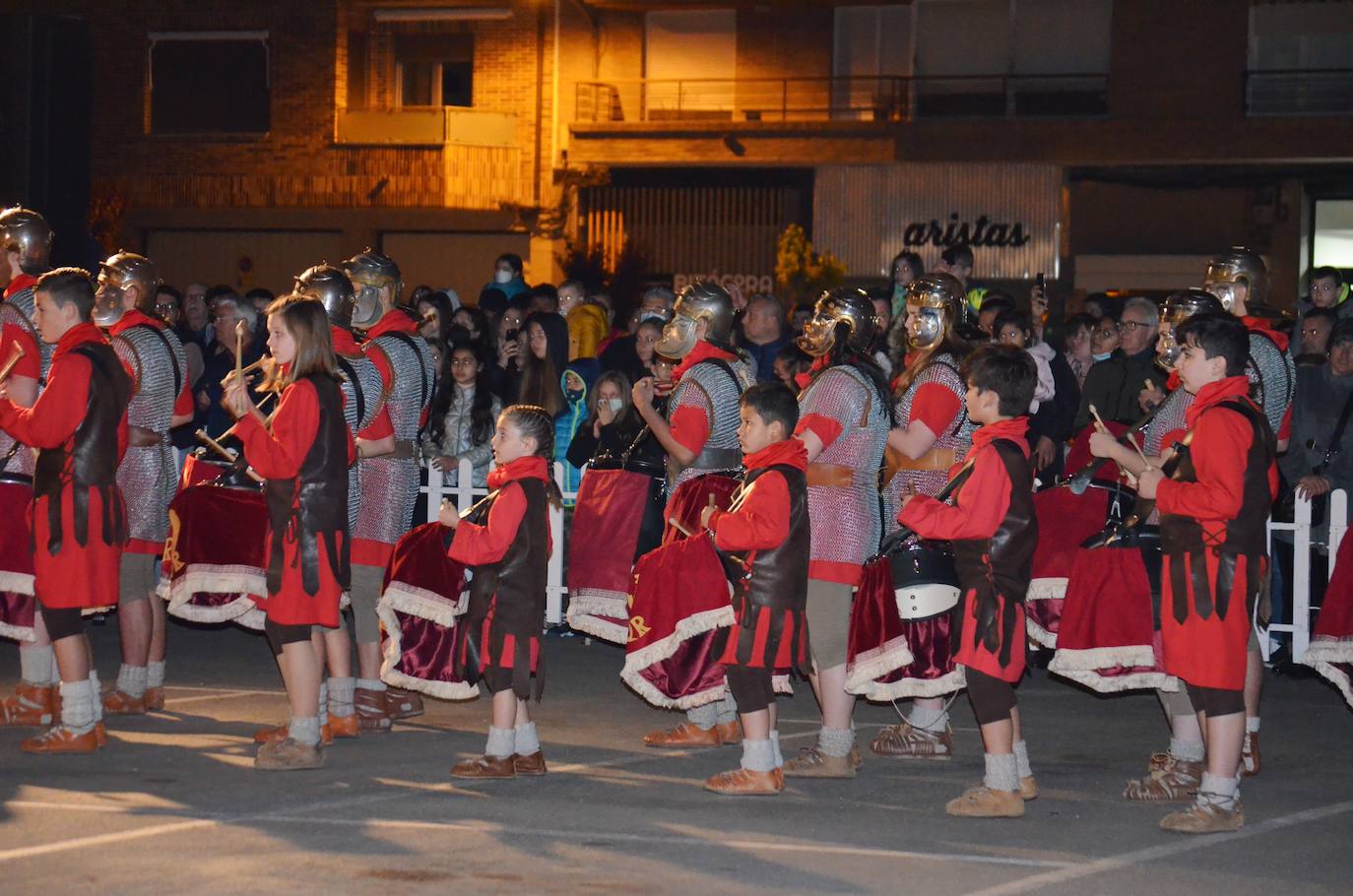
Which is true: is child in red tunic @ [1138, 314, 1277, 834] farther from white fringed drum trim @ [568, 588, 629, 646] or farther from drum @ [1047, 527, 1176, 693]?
white fringed drum trim @ [568, 588, 629, 646]

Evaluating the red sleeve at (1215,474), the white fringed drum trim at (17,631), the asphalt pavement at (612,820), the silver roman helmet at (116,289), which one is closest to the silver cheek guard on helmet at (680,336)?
the asphalt pavement at (612,820)

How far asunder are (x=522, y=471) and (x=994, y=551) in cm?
190

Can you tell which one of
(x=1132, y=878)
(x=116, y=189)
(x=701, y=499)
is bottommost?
(x=1132, y=878)

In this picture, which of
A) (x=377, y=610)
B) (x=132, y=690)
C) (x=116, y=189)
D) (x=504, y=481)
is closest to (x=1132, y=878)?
(x=504, y=481)

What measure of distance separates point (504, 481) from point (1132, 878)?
9.62 ft

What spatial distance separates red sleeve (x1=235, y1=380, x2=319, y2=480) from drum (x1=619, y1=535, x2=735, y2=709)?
148 centimetres

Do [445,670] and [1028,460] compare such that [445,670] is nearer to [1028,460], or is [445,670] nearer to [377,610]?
[377,610]

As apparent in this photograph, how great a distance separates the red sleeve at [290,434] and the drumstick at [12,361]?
1327mm

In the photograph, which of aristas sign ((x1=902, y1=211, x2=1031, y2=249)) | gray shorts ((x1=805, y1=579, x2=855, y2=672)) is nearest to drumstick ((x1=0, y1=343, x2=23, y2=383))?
gray shorts ((x1=805, y1=579, x2=855, y2=672))

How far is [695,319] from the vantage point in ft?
28.3

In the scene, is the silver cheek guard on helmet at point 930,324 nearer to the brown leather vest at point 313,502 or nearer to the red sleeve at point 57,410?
the brown leather vest at point 313,502

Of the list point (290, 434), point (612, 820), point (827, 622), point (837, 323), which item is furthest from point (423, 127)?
point (612, 820)

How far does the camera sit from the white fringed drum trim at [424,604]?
27.6 feet

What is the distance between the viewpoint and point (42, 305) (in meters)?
8.20
